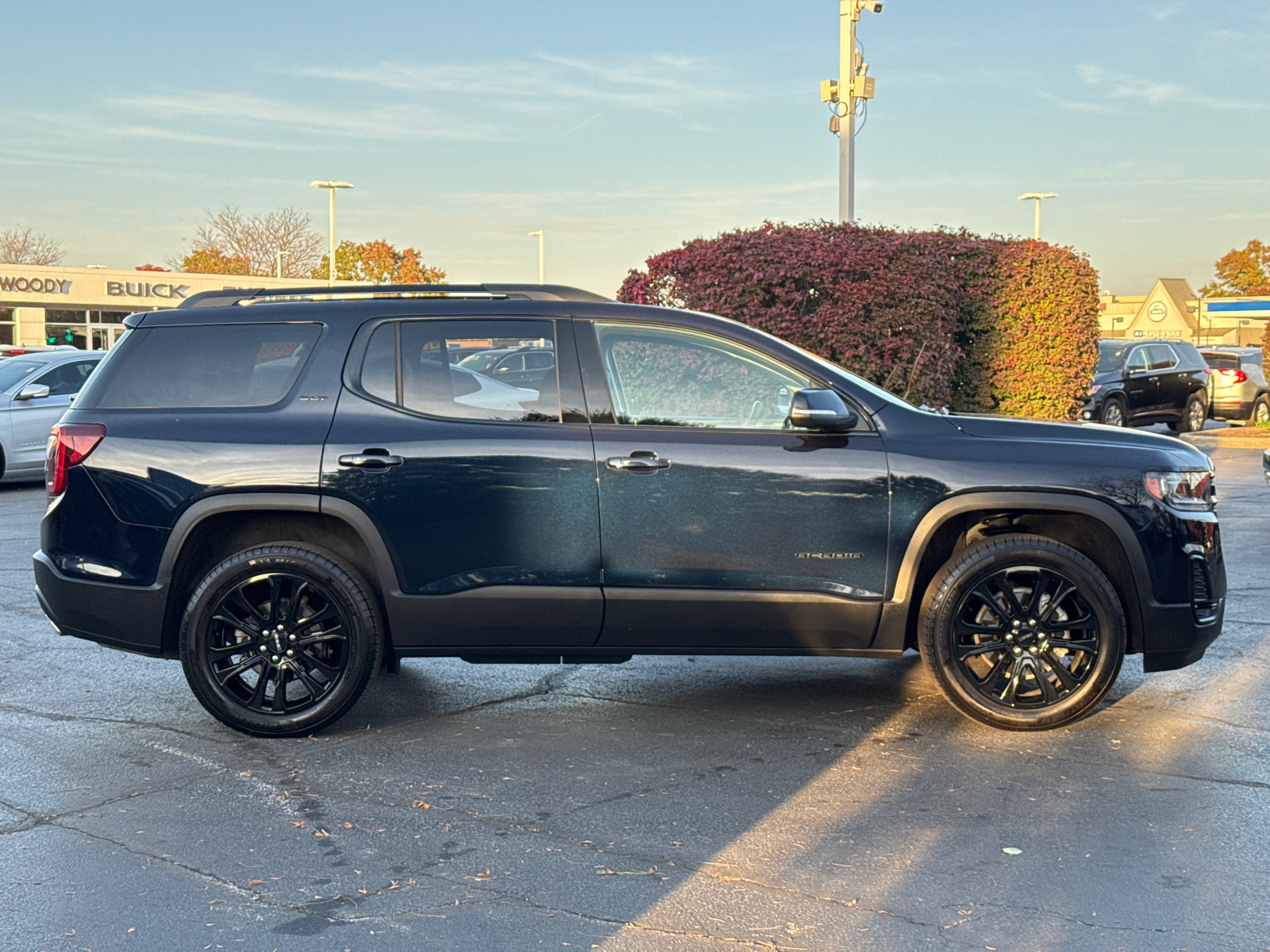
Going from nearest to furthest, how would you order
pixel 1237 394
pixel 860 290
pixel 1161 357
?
pixel 860 290 < pixel 1161 357 < pixel 1237 394

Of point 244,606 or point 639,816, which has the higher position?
point 244,606

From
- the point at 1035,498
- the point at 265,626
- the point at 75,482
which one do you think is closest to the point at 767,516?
the point at 1035,498

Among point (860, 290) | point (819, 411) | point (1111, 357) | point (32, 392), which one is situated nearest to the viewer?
point (819, 411)

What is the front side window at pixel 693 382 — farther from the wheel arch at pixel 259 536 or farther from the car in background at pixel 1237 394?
the car in background at pixel 1237 394

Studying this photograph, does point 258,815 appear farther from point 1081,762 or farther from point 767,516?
point 1081,762

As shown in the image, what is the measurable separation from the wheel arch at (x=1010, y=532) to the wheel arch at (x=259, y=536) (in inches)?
83.1

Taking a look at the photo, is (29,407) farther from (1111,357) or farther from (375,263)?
(375,263)

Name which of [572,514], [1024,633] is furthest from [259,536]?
[1024,633]

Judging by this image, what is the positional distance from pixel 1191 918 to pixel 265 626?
368 centimetres

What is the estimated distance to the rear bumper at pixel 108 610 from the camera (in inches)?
221

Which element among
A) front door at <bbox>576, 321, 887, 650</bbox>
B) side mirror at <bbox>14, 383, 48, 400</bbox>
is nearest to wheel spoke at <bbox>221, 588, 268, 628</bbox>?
front door at <bbox>576, 321, 887, 650</bbox>

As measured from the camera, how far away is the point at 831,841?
14.3 feet

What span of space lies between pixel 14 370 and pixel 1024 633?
14.3 meters

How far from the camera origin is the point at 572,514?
550 cm
